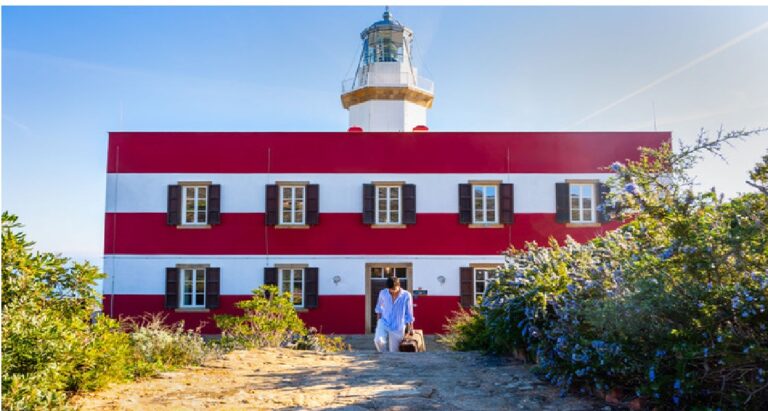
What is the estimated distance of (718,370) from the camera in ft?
12.8

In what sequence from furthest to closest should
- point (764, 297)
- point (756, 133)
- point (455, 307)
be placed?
point (455, 307) < point (756, 133) < point (764, 297)

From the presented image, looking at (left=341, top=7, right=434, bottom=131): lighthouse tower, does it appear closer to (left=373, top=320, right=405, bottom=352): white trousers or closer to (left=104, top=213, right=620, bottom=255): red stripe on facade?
(left=104, top=213, right=620, bottom=255): red stripe on facade

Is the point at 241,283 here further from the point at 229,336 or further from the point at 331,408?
the point at 331,408

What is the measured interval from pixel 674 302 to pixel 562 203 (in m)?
12.7

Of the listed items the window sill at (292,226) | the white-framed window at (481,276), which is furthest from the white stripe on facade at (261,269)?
the window sill at (292,226)

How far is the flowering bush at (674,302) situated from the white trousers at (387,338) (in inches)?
152

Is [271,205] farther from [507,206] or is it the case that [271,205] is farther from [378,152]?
[507,206]

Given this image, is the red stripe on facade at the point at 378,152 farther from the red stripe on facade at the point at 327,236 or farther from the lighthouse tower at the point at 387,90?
the lighthouse tower at the point at 387,90

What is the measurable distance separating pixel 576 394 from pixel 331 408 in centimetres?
206

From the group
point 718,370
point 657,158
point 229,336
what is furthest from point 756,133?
point 229,336

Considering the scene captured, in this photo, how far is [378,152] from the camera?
17.0 metres

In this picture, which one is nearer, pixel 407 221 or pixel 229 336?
pixel 229 336

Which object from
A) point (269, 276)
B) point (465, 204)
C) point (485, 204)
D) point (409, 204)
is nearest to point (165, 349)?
point (269, 276)

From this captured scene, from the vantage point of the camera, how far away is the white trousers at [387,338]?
9.30 metres
